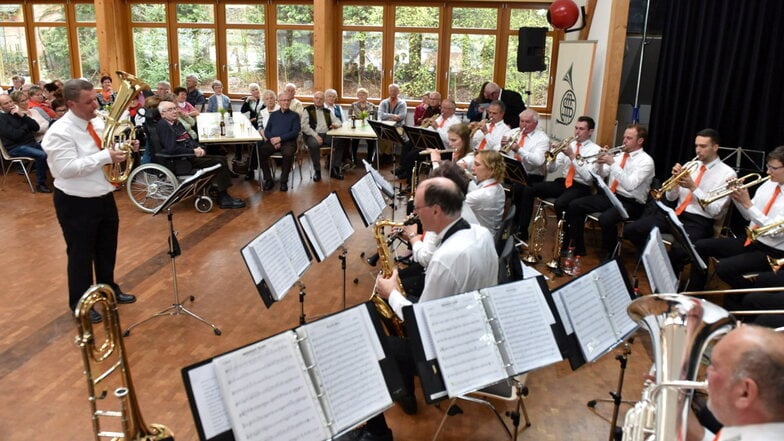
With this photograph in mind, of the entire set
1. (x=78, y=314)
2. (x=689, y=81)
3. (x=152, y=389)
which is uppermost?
(x=689, y=81)

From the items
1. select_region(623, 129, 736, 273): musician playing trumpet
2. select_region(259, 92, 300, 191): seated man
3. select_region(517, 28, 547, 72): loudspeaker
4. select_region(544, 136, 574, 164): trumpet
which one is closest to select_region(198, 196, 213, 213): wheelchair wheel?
select_region(259, 92, 300, 191): seated man

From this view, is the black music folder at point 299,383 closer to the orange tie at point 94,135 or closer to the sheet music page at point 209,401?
the sheet music page at point 209,401

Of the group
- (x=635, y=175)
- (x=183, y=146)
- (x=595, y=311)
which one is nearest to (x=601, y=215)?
(x=635, y=175)

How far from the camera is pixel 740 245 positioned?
Answer: 4.68 metres

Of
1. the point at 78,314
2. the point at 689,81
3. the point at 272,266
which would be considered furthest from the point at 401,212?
the point at 78,314

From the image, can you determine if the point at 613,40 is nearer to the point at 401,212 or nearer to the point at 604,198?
the point at 604,198

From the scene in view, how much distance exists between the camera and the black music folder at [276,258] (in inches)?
126

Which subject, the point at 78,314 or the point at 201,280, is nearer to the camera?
the point at 78,314

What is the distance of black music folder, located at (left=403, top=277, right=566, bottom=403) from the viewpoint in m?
2.39

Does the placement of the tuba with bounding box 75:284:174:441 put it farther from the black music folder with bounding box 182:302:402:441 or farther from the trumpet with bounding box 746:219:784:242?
the trumpet with bounding box 746:219:784:242

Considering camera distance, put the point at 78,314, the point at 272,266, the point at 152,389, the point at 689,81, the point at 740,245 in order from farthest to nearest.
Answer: the point at 689,81 → the point at 740,245 → the point at 152,389 → the point at 272,266 → the point at 78,314

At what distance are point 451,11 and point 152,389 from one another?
9.57m

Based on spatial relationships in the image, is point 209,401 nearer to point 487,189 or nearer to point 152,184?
point 487,189

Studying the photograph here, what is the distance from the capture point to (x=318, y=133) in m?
9.67
